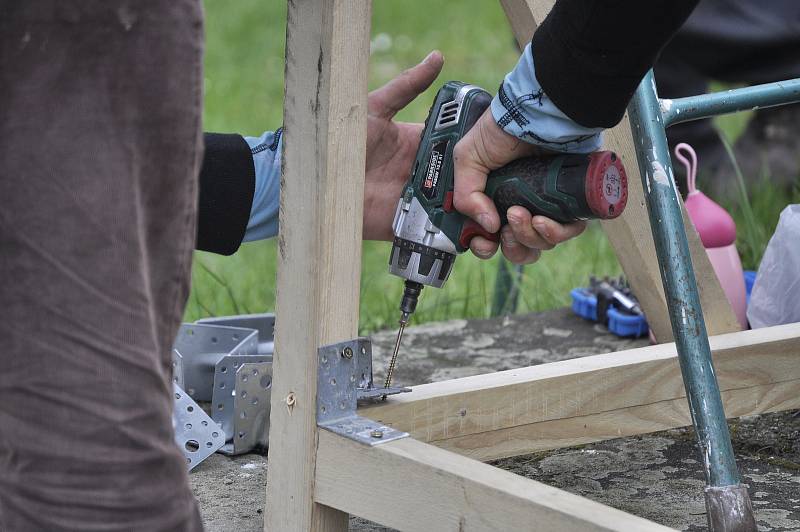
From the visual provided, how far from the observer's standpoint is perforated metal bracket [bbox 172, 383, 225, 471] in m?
1.85

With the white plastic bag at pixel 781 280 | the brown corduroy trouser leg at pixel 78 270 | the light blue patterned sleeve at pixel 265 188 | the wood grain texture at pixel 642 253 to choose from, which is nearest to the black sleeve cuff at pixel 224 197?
the light blue patterned sleeve at pixel 265 188

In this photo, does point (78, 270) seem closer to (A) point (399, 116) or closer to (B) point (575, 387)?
(B) point (575, 387)

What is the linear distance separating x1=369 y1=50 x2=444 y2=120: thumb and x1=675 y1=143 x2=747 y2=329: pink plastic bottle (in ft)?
2.15

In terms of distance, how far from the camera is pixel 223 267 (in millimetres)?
3734

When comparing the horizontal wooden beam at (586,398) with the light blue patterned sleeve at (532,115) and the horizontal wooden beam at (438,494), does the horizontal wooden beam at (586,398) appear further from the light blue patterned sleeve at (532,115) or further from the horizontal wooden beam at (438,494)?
the light blue patterned sleeve at (532,115)

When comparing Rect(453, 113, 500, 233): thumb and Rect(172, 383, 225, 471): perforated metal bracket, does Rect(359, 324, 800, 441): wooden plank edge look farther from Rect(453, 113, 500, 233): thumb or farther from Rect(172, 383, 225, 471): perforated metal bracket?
Rect(172, 383, 225, 471): perforated metal bracket

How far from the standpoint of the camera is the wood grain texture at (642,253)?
178 cm

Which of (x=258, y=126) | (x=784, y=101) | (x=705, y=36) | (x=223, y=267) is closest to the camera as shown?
(x=784, y=101)

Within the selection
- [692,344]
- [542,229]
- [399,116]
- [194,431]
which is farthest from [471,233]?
[399,116]

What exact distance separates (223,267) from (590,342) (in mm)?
1620

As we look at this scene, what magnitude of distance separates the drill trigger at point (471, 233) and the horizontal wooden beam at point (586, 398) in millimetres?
201

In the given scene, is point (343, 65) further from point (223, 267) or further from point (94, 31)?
point (223, 267)

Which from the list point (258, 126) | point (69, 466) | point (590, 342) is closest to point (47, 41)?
point (69, 466)

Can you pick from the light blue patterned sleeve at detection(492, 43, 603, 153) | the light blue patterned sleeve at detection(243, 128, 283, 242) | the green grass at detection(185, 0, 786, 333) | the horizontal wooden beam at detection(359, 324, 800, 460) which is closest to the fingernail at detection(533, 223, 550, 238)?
the light blue patterned sleeve at detection(492, 43, 603, 153)
